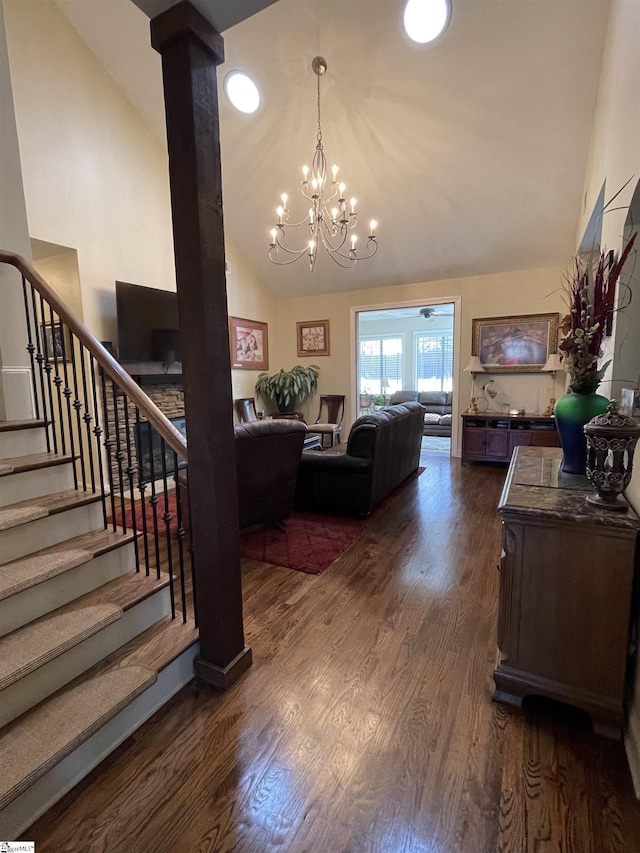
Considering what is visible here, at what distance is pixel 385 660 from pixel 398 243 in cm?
518

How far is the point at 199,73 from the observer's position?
144 cm

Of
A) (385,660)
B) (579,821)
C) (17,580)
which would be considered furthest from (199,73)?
(579,821)

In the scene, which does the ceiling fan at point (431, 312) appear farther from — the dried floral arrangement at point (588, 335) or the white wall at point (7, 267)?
the white wall at point (7, 267)

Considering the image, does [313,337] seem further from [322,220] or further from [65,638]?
[65,638]

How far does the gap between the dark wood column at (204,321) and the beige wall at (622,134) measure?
5.09 ft

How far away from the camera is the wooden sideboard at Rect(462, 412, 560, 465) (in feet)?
16.6

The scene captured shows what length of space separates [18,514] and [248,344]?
4.97 meters

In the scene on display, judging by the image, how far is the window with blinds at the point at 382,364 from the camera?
9.98 metres

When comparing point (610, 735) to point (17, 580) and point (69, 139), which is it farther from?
point (69, 139)

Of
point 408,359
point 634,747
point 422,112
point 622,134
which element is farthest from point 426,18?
point 408,359

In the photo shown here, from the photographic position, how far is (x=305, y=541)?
10.2 ft

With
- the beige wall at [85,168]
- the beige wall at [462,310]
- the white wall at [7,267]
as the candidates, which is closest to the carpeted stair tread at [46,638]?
the white wall at [7,267]

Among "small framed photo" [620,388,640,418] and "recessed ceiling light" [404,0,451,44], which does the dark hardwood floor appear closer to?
"small framed photo" [620,388,640,418]

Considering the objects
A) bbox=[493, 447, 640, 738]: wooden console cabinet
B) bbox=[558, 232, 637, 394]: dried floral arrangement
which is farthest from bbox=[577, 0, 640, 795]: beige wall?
bbox=[558, 232, 637, 394]: dried floral arrangement
